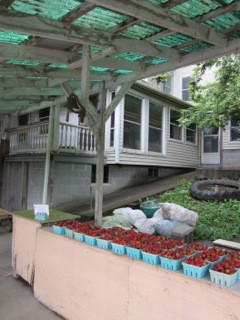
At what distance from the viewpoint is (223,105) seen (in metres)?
9.11

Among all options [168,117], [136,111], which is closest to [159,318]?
[136,111]

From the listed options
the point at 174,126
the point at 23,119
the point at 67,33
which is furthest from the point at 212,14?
the point at 23,119

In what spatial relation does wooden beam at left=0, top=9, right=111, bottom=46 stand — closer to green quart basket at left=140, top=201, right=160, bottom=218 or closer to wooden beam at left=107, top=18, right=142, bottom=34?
wooden beam at left=107, top=18, right=142, bottom=34

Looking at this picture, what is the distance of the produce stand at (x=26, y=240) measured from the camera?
3963 millimetres

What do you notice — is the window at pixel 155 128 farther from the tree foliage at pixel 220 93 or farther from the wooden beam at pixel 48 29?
the wooden beam at pixel 48 29

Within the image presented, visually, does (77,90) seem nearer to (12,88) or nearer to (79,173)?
(12,88)

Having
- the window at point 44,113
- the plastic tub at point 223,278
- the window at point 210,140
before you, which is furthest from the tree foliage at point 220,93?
the plastic tub at point 223,278

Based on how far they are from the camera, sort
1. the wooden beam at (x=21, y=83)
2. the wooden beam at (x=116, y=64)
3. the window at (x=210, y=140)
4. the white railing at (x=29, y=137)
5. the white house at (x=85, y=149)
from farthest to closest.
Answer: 1. the window at (x=210, y=140)
2. the white railing at (x=29, y=137)
3. the white house at (x=85, y=149)
4. the wooden beam at (x=21, y=83)
5. the wooden beam at (x=116, y=64)

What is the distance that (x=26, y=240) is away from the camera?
4145 mm

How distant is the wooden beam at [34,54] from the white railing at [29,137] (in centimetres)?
484

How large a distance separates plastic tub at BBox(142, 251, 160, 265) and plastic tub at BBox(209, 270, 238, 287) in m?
0.50

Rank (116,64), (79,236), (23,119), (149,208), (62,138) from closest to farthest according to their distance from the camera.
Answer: (79,236)
(116,64)
(149,208)
(62,138)
(23,119)

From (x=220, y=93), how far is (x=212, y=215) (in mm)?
4341

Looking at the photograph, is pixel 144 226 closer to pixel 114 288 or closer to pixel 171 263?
pixel 114 288
